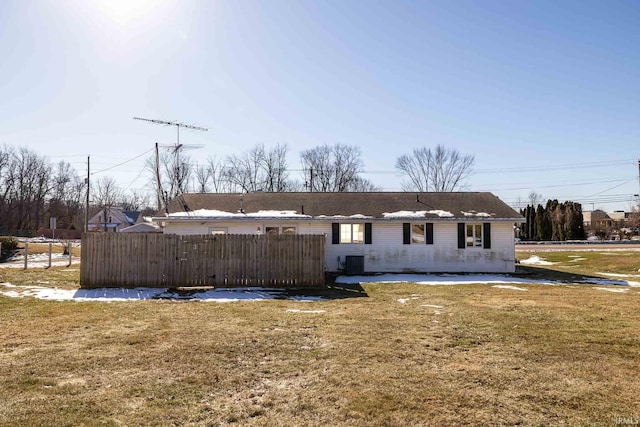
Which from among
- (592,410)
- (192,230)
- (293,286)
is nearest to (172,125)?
(192,230)

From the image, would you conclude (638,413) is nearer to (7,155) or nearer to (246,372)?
(246,372)

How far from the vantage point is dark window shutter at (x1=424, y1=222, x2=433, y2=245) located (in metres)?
21.0

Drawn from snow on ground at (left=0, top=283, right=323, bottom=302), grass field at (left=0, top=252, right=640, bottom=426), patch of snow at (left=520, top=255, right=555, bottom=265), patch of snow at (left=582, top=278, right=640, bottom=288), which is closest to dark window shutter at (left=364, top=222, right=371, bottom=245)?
snow on ground at (left=0, top=283, right=323, bottom=302)

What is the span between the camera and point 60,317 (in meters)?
9.60

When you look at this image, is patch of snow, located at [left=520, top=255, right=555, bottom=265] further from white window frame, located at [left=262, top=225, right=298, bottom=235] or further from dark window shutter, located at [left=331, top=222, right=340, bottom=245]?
white window frame, located at [left=262, top=225, right=298, bottom=235]

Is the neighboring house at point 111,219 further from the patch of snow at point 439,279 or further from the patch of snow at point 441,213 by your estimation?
the patch of snow at point 439,279

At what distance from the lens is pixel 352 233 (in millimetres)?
21172

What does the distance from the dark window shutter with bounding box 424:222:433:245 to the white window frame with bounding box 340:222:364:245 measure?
306cm

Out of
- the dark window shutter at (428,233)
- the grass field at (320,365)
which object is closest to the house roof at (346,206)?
the dark window shutter at (428,233)

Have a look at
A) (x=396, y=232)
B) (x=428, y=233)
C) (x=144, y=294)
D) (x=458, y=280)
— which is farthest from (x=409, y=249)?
(x=144, y=294)

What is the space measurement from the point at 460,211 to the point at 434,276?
3.98 meters

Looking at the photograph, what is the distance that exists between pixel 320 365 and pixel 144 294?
9.40 m

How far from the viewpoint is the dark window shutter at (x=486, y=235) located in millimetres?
21047

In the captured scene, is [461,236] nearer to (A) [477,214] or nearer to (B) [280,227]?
(A) [477,214]
